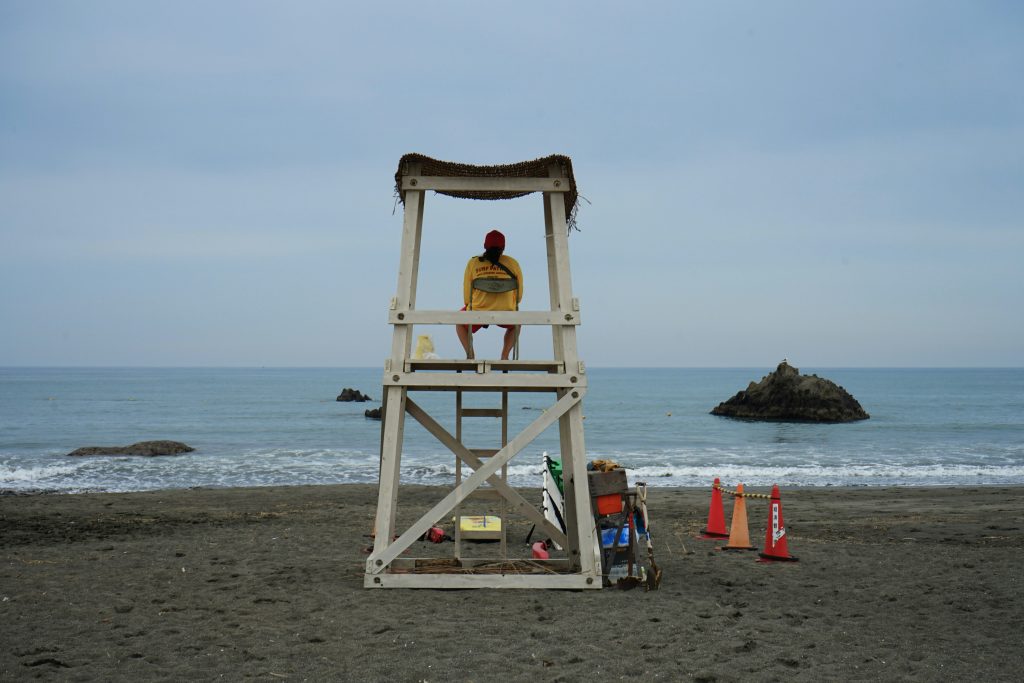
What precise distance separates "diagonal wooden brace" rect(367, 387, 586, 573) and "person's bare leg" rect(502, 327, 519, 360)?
37.6 inches

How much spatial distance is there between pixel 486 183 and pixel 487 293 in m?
1.14

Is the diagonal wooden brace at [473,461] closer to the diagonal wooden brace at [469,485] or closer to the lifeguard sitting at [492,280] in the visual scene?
the diagonal wooden brace at [469,485]

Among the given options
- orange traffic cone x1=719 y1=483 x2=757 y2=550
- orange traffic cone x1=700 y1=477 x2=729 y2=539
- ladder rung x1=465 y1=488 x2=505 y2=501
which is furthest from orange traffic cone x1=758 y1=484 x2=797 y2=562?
ladder rung x1=465 y1=488 x2=505 y2=501

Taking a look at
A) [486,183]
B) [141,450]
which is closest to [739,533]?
[486,183]

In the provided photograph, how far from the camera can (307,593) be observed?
27.2 feet

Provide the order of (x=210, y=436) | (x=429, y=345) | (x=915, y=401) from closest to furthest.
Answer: (x=429, y=345) < (x=210, y=436) < (x=915, y=401)

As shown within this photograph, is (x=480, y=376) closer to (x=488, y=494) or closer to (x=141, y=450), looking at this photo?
(x=488, y=494)

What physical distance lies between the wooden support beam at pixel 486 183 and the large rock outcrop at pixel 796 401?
4901 centimetres

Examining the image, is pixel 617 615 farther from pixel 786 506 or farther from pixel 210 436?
pixel 210 436

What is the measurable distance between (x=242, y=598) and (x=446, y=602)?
6.77 ft

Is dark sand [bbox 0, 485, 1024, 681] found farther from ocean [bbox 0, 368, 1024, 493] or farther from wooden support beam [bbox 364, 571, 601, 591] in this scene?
ocean [bbox 0, 368, 1024, 493]

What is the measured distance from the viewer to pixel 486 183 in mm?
8438

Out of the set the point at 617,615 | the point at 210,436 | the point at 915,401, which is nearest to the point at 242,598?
the point at 617,615

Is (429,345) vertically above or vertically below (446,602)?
above
